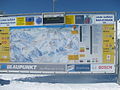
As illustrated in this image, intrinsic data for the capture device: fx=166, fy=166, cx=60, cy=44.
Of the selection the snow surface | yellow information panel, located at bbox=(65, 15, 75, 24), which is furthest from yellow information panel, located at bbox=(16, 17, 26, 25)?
the snow surface

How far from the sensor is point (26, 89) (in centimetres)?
611

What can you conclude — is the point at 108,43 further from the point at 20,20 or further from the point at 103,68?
the point at 20,20

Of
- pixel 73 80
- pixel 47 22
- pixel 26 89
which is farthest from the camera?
pixel 73 80

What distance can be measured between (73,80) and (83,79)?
451 millimetres

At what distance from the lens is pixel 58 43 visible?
6648 mm

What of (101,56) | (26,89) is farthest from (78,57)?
(26,89)

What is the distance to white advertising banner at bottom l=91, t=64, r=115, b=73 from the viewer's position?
6.49 meters

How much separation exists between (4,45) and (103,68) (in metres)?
4.11

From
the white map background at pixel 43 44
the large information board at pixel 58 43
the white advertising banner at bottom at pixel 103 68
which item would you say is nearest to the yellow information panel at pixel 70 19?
the large information board at pixel 58 43

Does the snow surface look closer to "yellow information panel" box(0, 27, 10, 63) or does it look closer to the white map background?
the white map background

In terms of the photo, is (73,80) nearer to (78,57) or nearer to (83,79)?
(83,79)

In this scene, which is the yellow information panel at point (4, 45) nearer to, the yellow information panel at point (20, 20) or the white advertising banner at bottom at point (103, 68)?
the yellow information panel at point (20, 20)

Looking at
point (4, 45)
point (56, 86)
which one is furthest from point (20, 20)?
point (56, 86)

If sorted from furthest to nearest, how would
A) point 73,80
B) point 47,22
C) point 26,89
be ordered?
point 73,80, point 47,22, point 26,89
